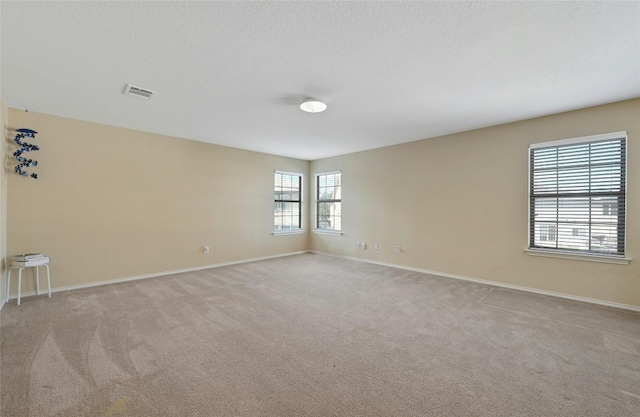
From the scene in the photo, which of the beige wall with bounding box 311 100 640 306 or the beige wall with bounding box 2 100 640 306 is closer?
the beige wall with bounding box 311 100 640 306

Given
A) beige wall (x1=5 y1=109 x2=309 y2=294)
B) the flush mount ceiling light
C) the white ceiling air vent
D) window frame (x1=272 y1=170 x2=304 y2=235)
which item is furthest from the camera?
window frame (x1=272 y1=170 x2=304 y2=235)

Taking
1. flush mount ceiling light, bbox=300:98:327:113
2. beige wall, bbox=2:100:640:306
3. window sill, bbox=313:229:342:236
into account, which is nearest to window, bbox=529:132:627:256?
beige wall, bbox=2:100:640:306

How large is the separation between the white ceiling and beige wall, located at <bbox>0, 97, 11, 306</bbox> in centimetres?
24

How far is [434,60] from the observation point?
7.79ft

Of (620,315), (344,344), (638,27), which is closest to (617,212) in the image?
(620,315)

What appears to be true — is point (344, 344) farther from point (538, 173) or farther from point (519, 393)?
point (538, 173)

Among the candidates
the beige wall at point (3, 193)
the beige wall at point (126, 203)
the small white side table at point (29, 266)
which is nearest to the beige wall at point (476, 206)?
the beige wall at point (126, 203)

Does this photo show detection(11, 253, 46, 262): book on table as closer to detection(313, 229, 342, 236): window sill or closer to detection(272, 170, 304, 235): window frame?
detection(272, 170, 304, 235): window frame

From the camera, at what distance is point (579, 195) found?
3559 millimetres

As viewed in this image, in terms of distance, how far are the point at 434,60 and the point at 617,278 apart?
3.48 metres

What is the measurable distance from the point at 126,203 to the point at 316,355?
3.98m

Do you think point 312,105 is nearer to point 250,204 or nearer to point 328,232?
point 250,204

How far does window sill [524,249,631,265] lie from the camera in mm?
3279

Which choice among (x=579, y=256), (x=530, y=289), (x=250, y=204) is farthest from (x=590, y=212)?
(x=250, y=204)
